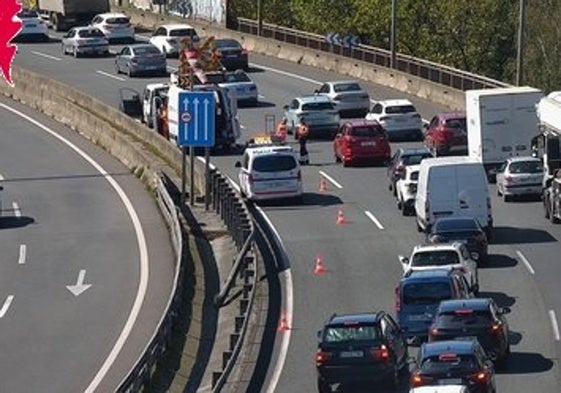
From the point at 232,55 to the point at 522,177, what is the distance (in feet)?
103

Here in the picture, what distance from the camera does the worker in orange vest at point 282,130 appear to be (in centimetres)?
5951

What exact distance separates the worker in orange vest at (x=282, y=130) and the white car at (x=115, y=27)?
92.9 ft

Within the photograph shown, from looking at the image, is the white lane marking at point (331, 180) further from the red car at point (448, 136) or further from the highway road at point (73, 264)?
the highway road at point (73, 264)

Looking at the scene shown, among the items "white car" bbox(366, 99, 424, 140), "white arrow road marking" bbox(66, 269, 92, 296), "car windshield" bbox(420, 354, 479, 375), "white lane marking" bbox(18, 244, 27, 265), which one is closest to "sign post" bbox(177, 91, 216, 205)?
"white lane marking" bbox(18, 244, 27, 265)

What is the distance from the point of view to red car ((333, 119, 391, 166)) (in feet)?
188

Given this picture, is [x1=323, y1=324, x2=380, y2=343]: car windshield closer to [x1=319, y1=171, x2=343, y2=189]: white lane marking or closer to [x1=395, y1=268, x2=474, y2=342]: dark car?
[x1=395, y1=268, x2=474, y2=342]: dark car

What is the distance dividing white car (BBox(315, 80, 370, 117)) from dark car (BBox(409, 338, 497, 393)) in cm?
4072

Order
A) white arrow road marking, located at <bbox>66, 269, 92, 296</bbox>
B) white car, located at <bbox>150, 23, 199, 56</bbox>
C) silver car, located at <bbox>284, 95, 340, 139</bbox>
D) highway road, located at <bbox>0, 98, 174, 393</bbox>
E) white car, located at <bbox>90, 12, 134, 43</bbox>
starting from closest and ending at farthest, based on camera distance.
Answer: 1. highway road, located at <bbox>0, 98, 174, 393</bbox>
2. white arrow road marking, located at <bbox>66, 269, 92, 296</bbox>
3. silver car, located at <bbox>284, 95, 340, 139</bbox>
4. white car, located at <bbox>150, 23, 199, 56</bbox>
5. white car, located at <bbox>90, 12, 134, 43</bbox>

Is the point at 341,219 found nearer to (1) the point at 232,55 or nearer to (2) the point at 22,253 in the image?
(2) the point at 22,253

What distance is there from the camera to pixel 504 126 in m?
54.5

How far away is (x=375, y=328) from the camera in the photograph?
2895 centimetres

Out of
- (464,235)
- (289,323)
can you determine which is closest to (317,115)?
(464,235)

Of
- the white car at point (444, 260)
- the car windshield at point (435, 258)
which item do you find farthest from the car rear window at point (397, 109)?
the car windshield at point (435, 258)

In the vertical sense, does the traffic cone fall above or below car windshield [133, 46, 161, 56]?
below
